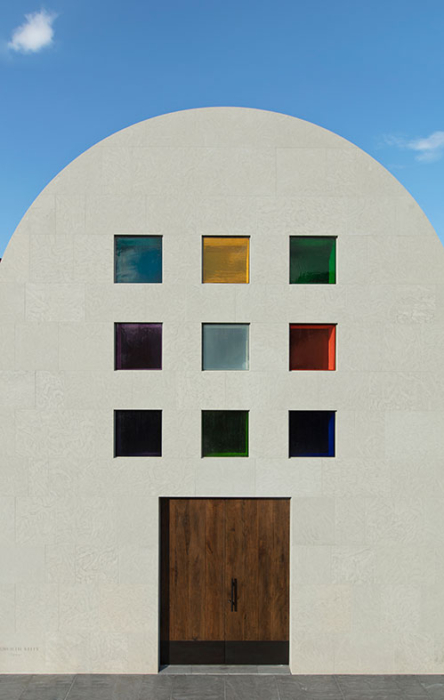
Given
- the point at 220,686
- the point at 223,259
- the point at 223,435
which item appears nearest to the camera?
the point at 220,686

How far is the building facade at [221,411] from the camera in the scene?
10.2 metres

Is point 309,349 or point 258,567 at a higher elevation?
point 309,349

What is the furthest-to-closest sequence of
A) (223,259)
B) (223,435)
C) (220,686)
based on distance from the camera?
1. (223,259)
2. (223,435)
3. (220,686)

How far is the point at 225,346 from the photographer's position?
10.4 meters

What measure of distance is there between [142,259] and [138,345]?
6.77ft

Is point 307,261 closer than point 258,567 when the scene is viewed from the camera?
No

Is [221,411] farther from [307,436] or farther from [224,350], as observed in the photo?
[307,436]

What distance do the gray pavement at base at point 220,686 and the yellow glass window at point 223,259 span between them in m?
9.06

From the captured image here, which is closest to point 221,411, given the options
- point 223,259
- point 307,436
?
point 307,436

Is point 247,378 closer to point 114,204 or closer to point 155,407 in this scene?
point 155,407

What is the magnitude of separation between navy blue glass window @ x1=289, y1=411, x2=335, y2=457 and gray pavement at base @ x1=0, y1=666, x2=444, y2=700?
497cm

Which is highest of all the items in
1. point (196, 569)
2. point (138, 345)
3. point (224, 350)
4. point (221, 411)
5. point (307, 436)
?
point (138, 345)

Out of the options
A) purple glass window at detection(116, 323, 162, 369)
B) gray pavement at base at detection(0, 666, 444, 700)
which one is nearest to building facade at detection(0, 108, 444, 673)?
purple glass window at detection(116, 323, 162, 369)

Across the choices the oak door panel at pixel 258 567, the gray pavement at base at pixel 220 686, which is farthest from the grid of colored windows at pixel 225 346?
the gray pavement at base at pixel 220 686
